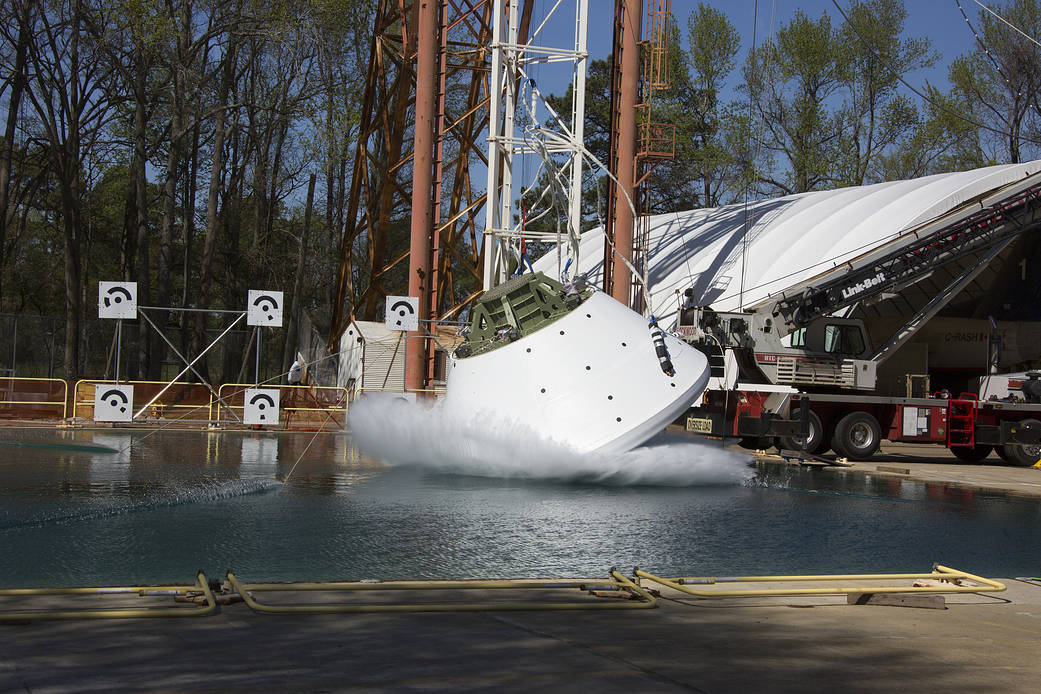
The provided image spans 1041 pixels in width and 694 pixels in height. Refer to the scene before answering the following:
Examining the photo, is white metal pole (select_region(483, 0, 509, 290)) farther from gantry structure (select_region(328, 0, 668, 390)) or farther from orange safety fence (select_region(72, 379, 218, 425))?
orange safety fence (select_region(72, 379, 218, 425))

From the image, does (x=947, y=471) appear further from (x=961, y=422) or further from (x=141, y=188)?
(x=141, y=188)

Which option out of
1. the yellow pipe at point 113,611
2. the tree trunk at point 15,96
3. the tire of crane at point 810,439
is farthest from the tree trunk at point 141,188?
the yellow pipe at point 113,611

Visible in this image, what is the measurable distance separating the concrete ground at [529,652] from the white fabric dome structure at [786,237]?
1967 centimetres

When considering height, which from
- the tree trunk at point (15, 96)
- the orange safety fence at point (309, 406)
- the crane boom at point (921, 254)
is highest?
the tree trunk at point (15, 96)

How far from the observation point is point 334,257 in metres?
51.3

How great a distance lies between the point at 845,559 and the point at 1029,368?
23.0 meters

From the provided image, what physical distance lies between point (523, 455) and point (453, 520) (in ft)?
15.2

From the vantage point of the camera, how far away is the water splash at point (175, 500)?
11.2m

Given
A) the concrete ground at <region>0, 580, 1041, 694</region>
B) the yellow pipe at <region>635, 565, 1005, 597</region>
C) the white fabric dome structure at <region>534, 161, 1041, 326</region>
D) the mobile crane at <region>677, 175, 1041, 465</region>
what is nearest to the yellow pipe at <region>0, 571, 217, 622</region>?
the concrete ground at <region>0, 580, 1041, 694</region>

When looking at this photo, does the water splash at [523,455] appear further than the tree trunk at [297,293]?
No

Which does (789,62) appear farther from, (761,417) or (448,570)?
(448,570)

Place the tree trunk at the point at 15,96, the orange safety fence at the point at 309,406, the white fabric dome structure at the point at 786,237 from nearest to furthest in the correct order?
the orange safety fence at the point at 309,406, the white fabric dome structure at the point at 786,237, the tree trunk at the point at 15,96

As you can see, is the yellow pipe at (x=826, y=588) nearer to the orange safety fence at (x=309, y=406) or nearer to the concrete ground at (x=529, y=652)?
the concrete ground at (x=529, y=652)

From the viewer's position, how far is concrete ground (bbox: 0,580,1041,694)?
509 cm
